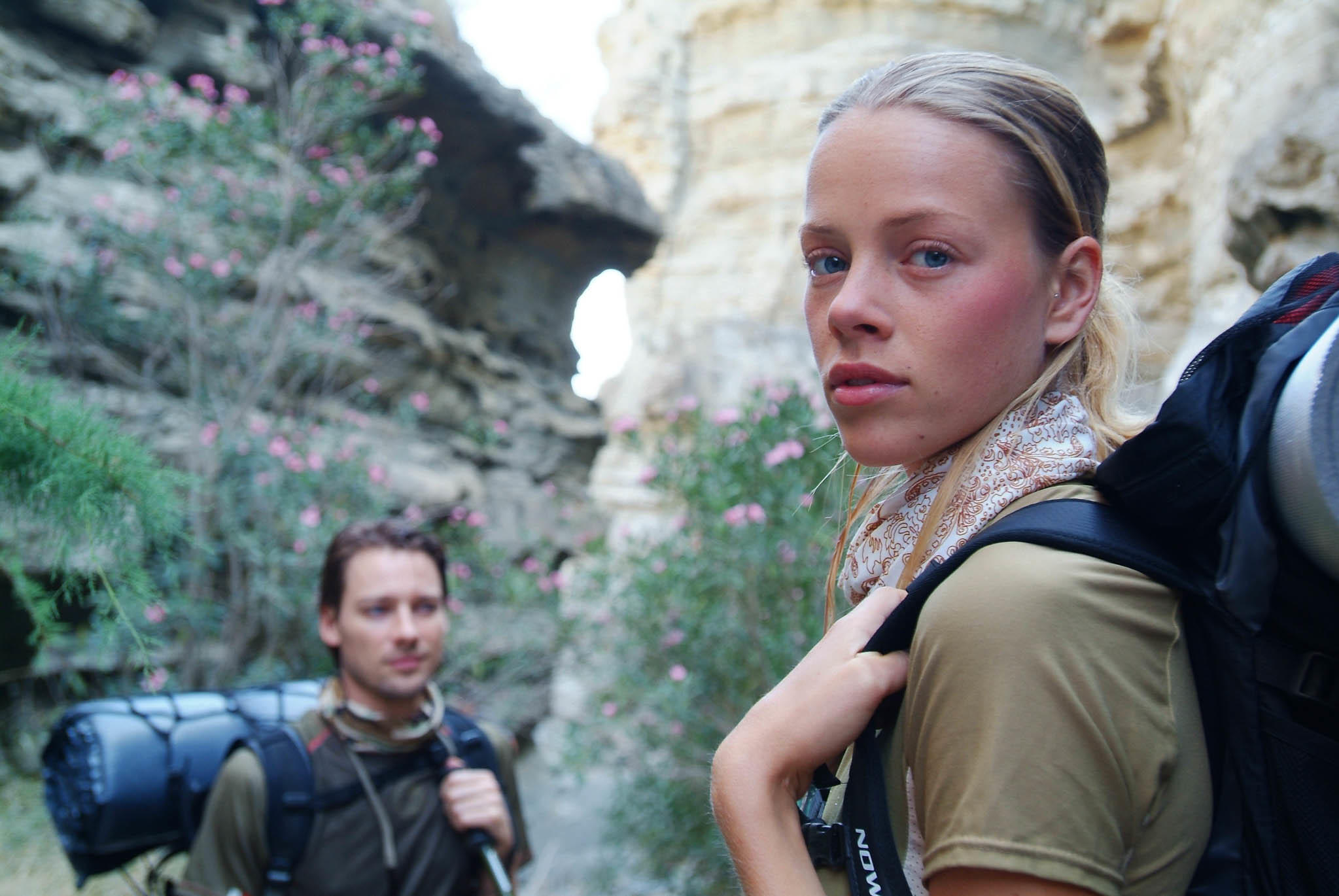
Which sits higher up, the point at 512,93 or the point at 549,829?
the point at 512,93

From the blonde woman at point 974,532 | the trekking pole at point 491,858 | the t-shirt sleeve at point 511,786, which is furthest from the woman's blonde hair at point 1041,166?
the t-shirt sleeve at point 511,786

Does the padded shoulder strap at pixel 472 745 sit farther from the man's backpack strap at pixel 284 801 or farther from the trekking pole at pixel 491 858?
the man's backpack strap at pixel 284 801

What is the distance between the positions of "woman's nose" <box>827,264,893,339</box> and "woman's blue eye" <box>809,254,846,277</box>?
0.05m

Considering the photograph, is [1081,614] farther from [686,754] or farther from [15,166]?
[15,166]

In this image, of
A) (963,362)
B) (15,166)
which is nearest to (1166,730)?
(963,362)

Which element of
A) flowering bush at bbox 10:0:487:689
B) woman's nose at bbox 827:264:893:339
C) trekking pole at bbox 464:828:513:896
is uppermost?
flowering bush at bbox 10:0:487:689

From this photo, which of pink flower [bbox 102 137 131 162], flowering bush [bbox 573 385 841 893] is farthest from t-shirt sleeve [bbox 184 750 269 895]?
pink flower [bbox 102 137 131 162]

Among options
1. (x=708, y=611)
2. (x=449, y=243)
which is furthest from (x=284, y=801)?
(x=449, y=243)

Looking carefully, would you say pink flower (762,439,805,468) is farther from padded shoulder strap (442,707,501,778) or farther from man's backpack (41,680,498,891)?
man's backpack (41,680,498,891)

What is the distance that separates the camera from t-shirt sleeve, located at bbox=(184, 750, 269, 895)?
207 centimetres

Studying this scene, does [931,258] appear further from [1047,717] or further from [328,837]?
[328,837]

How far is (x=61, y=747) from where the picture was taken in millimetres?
2250

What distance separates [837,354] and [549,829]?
6.17 meters

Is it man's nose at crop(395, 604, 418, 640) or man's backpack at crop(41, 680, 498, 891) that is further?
man's nose at crop(395, 604, 418, 640)
